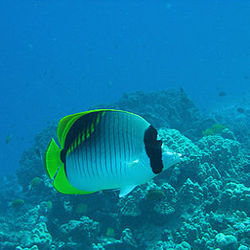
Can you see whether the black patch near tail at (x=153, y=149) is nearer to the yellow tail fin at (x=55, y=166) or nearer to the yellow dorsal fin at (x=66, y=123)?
the yellow dorsal fin at (x=66, y=123)

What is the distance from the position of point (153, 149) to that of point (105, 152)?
0.22 metres

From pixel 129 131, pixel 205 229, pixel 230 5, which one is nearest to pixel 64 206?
pixel 205 229

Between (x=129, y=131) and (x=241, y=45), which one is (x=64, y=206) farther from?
(x=241, y=45)

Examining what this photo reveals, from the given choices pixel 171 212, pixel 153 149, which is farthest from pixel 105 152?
pixel 171 212

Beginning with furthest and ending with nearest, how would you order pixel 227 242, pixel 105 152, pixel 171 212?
1. pixel 171 212
2. pixel 227 242
3. pixel 105 152

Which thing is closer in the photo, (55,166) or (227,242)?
(55,166)

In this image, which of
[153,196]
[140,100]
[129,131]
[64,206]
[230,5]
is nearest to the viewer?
[129,131]

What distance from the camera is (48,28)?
11850cm

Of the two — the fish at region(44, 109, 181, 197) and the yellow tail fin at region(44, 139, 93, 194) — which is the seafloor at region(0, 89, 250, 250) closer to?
the fish at region(44, 109, 181, 197)

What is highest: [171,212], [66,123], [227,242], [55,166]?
[66,123]

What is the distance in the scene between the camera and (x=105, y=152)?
1078mm

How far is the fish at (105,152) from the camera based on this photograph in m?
1.09

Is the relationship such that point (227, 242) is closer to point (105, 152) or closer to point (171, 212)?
point (171, 212)

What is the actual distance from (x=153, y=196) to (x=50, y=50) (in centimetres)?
14595
